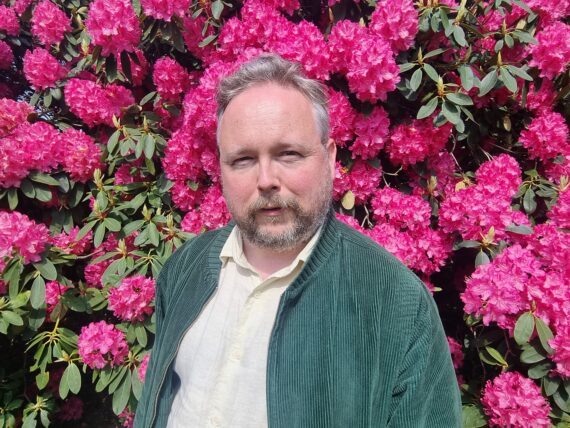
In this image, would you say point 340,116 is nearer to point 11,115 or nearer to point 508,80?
point 508,80

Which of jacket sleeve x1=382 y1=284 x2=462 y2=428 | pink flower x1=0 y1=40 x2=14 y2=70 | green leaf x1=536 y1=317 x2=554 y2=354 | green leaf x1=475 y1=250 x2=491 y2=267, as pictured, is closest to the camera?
jacket sleeve x1=382 y1=284 x2=462 y2=428

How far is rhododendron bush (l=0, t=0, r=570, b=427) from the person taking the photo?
4.88ft

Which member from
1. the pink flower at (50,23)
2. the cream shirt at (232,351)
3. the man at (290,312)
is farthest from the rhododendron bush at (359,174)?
the cream shirt at (232,351)

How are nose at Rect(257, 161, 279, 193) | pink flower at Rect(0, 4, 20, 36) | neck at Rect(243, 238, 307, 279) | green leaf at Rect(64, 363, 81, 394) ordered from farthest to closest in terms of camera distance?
pink flower at Rect(0, 4, 20, 36) < green leaf at Rect(64, 363, 81, 394) < neck at Rect(243, 238, 307, 279) < nose at Rect(257, 161, 279, 193)

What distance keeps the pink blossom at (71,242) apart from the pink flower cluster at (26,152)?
0.33 meters

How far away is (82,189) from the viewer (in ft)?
6.98

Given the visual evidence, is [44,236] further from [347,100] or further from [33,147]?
[347,100]

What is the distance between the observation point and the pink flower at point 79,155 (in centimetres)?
202

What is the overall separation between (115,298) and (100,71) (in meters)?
1.25

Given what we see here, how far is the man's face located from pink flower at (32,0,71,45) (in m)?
1.87

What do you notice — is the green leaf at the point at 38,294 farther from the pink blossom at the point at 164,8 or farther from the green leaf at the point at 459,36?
the green leaf at the point at 459,36

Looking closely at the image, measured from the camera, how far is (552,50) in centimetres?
170

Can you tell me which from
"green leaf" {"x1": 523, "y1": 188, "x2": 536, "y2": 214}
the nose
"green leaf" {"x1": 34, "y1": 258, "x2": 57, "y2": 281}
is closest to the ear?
the nose

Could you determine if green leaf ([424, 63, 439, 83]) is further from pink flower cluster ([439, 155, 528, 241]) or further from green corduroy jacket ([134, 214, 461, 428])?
green corduroy jacket ([134, 214, 461, 428])
